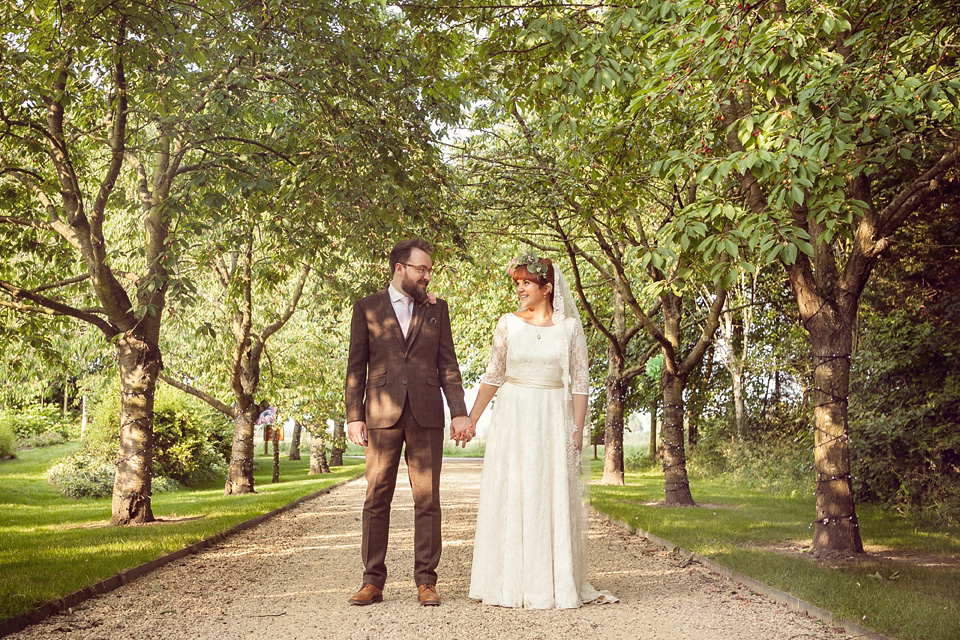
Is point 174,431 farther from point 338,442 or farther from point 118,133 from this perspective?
point 118,133

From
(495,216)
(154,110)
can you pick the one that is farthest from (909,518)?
(154,110)

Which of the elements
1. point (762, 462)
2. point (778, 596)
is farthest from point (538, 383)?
point (762, 462)

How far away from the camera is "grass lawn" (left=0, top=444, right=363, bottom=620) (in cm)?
675

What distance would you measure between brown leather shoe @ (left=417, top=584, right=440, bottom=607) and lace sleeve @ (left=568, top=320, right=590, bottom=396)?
6.17ft

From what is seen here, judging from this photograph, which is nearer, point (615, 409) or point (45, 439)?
point (615, 409)

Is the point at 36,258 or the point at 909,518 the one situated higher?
the point at 36,258

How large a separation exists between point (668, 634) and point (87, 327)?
16.6 metres

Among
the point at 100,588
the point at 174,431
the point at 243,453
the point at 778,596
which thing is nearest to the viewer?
the point at 778,596

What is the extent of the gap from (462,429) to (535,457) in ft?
2.15

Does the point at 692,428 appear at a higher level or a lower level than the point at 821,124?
lower

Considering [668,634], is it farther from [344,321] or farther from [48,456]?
[48,456]

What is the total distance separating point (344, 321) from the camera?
23062 mm

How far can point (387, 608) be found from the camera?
594 cm

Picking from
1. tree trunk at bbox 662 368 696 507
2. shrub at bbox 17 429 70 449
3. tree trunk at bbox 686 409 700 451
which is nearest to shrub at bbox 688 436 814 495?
tree trunk at bbox 662 368 696 507
